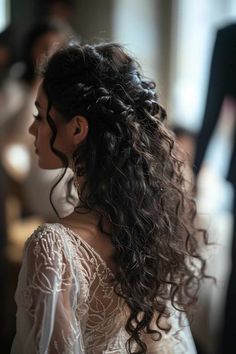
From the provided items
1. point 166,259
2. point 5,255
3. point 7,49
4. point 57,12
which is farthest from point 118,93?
point 57,12

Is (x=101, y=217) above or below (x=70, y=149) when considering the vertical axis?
below

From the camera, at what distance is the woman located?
0.81 m

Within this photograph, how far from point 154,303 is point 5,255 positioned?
2.45ft

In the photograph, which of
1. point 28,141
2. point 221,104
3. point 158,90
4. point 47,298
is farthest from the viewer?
point 158,90

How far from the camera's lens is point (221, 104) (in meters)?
1.38

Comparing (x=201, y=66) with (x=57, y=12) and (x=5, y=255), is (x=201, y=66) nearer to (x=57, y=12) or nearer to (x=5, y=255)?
(x=57, y=12)

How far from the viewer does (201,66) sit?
260cm

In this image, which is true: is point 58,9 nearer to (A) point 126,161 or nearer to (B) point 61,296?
(A) point 126,161

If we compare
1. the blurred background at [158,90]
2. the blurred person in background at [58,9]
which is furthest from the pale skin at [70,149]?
the blurred person in background at [58,9]

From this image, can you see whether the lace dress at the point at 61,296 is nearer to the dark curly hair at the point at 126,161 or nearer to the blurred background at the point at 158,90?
the dark curly hair at the point at 126,161

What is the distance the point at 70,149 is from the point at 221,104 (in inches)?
24.2

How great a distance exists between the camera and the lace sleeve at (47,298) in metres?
0.79

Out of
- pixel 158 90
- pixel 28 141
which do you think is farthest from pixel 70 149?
pixel 158 90

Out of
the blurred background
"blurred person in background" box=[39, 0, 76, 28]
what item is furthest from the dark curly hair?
"blurred person in background" box=[39, 0, 76, 28]
